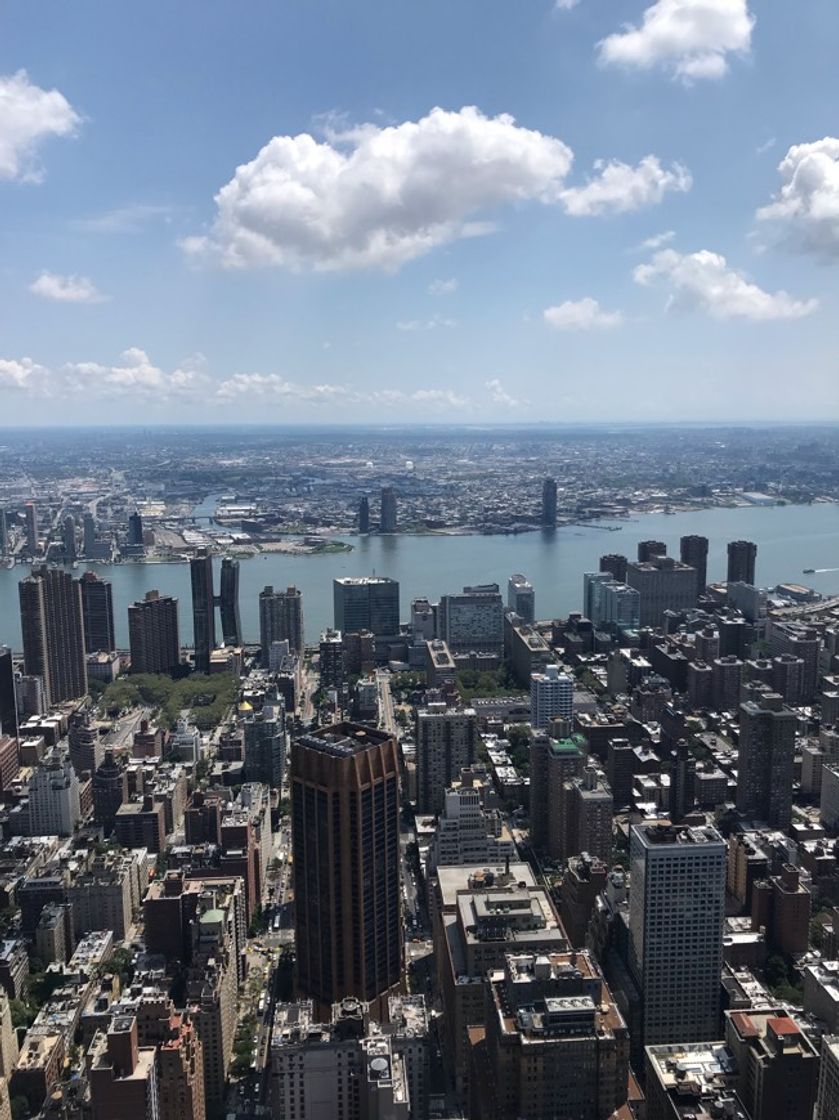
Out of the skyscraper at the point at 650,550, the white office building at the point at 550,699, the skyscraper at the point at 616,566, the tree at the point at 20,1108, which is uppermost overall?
the skyscraper at the point at 650,550

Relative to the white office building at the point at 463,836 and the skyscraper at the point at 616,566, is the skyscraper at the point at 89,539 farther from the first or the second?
the white office building at the point at 463,836

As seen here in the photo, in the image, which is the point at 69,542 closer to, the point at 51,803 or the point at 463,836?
the point at 51,803

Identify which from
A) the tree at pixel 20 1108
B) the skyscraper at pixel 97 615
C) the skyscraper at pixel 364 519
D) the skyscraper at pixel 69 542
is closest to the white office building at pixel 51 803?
the tree at pixel 20 1108

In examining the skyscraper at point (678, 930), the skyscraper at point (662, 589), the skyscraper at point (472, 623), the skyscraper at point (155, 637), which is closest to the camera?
the skyscraper at point (678, 930)

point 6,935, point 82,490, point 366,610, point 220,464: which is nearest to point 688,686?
point 366,610

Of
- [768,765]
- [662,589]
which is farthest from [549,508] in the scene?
[768,765]

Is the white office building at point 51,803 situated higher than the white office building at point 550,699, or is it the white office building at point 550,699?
the white office building at point 550,699
